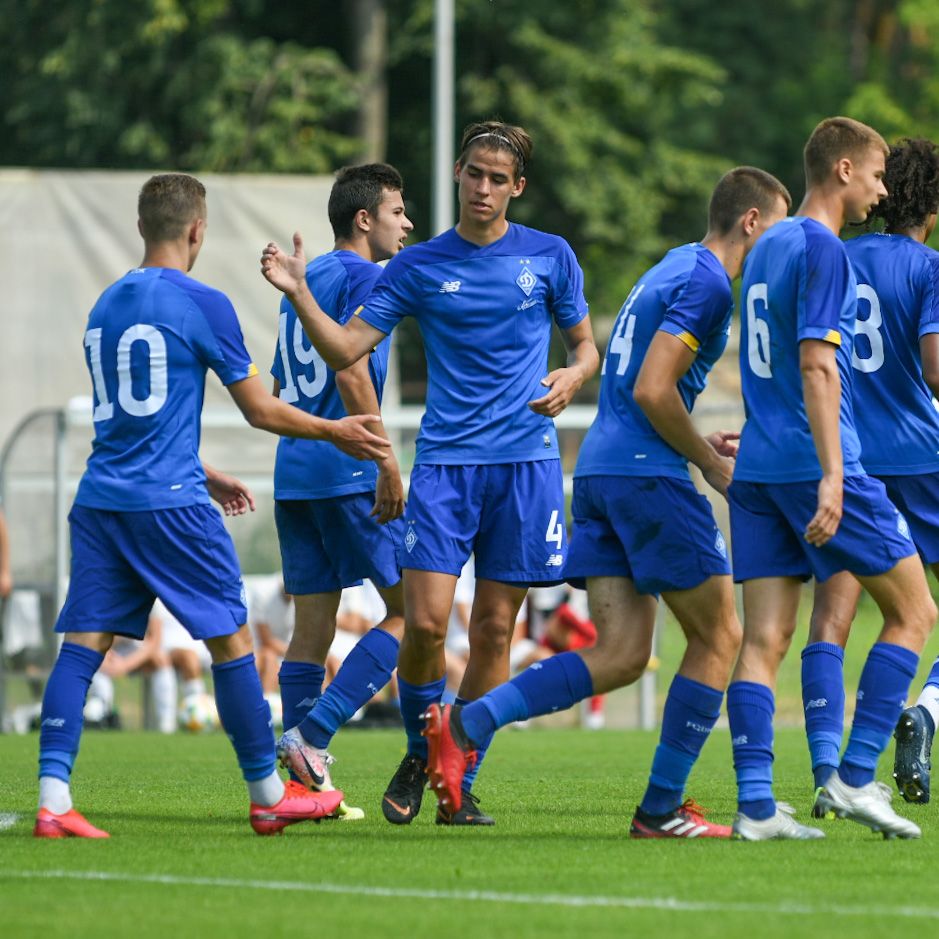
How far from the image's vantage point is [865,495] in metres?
6.77

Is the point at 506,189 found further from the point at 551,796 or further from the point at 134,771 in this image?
the point at 134,771

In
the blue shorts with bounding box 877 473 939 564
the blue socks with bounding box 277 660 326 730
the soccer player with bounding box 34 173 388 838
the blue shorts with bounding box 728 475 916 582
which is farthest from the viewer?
the blue socks with bounding box 277 660 326 730

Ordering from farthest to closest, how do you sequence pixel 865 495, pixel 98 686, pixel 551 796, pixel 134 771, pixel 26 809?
pixel 98 686 < pixel 134 771 < pixel 551 796 < pixel 26 809 < pixel 865 495

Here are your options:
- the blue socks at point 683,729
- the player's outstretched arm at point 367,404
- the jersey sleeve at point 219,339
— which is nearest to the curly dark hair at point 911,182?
the player's outstretched arm at point 367,404

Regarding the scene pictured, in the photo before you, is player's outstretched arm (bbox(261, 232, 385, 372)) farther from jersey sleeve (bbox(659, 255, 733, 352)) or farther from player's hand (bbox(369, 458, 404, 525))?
jersey sleeve (bbox(659, 255, 733, 352))

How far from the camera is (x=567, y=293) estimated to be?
7.86 meters

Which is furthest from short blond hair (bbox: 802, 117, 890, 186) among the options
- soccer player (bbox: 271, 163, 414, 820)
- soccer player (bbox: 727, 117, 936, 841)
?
soccer player (bbox: 271, 163, 414, 820)

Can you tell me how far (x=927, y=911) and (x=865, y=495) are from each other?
1687 millimetres

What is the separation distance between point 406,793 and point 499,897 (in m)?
2.00

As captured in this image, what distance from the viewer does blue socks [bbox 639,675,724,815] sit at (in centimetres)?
707

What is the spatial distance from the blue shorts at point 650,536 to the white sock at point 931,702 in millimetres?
2060

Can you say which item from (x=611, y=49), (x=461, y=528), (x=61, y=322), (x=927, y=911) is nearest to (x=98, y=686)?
(x=61, y=322)

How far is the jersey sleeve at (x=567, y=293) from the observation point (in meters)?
7.81

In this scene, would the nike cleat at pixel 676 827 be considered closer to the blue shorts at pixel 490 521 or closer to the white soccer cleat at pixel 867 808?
the white soccer cleat at pixel 867 808
